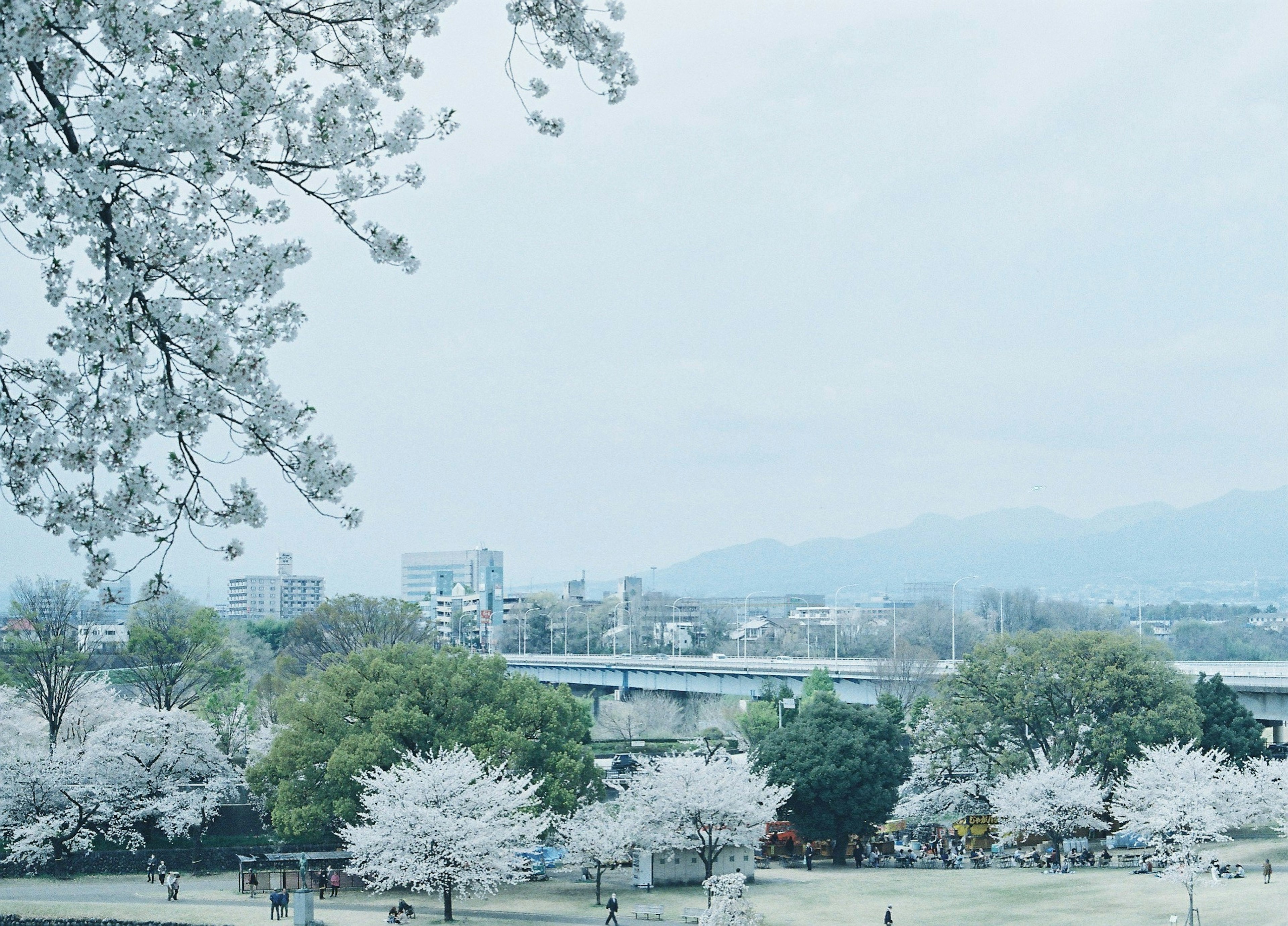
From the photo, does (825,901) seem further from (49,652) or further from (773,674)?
(773,674)

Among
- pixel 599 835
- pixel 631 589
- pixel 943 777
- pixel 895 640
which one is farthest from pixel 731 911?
pixel 631 589

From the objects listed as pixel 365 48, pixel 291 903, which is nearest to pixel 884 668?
pixel 291 903

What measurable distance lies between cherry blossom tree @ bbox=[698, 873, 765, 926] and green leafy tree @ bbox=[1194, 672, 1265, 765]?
22.4 m

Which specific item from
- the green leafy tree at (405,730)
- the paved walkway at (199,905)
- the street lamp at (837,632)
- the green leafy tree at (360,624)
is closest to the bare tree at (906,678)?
the street lamp at (837,632)

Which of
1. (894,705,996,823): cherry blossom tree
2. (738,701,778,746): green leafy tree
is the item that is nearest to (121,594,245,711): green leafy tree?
(738,701,778,746): green leafy tree

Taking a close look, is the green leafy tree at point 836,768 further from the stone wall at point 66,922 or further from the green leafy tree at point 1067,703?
the stone wall at point 66,922

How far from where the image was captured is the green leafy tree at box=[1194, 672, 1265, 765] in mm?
40969

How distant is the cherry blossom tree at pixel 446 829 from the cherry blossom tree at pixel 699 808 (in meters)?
3.56

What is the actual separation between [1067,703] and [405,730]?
21024 mm

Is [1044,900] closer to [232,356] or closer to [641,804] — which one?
[641,804]

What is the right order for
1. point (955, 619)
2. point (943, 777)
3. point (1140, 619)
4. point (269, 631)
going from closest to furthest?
point (943, 777) < point (1140, 619) < point (269, 631) < point (955, 619)

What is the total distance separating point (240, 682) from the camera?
54.4 metres

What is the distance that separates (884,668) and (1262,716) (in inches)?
789

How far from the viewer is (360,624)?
5038cm
